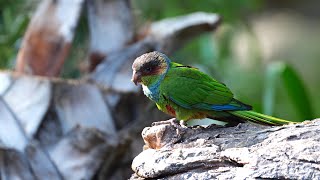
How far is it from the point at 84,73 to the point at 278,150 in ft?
5.59

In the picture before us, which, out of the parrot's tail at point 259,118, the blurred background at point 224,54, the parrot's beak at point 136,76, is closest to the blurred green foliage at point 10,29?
the blurred background at point 224,54

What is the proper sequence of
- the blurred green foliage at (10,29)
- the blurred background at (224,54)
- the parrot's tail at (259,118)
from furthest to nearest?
1. the blurred green foliage at (10,29)
2. the blurred background at (224,54)
3. the parrot's tail at (259,118)

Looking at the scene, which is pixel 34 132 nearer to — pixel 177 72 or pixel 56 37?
pixel 56 37

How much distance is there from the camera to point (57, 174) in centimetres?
286

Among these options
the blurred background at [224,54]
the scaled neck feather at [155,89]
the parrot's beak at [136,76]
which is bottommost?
the blurred background at [224,54]

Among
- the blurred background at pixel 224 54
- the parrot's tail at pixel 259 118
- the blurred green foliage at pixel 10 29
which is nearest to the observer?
the parrot's tail at pixel 259 118

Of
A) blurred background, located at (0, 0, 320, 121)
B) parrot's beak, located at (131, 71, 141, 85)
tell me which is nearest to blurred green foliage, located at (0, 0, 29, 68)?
blurred background, located at (0, 0, 320, 121)

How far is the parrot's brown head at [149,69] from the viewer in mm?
2195

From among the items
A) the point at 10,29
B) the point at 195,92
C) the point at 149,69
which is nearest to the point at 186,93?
the point at 195,92

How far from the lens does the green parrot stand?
7.11 ft

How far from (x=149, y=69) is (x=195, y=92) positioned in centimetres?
15

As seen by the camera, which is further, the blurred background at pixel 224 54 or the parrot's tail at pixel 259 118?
the blurred background at pixel 224 54

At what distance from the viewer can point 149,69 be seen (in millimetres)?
2201

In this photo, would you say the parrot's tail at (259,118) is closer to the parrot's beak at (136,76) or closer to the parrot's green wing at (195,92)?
the parrot's green wing at (195,92)
